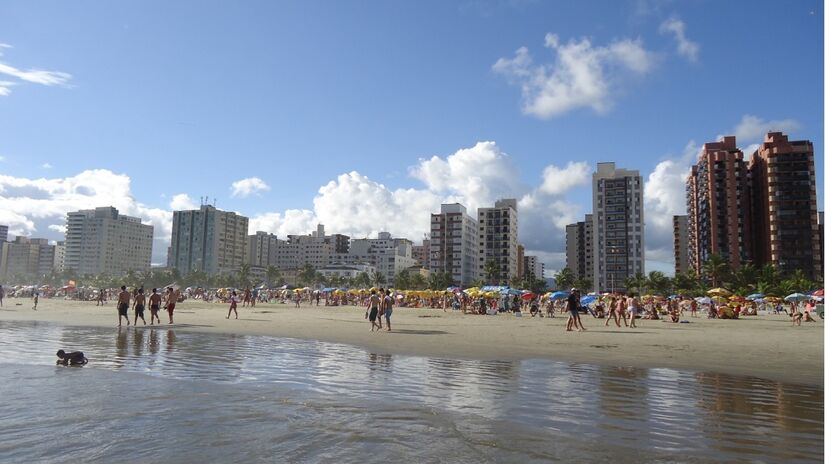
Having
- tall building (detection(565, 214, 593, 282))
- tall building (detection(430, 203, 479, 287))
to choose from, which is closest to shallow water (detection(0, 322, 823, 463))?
tall building (detection(430, 203, 479, 287))

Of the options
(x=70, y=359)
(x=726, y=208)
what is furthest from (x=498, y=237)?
(x=70, y=359)

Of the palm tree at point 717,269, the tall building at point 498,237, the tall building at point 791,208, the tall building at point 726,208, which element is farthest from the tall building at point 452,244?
the tall building at point 791,208

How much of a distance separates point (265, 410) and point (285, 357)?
19.5 feet

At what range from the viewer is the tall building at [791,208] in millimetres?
110812

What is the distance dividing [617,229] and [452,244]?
4783cm

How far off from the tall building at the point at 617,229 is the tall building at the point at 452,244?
126 ft

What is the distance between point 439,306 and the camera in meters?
62.5

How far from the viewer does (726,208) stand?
4894 inches

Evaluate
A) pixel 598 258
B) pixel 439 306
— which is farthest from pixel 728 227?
pixel 439 306

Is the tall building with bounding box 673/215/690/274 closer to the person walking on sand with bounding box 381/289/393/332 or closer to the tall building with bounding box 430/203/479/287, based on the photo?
the tall building with bounding box 430/203/479/287

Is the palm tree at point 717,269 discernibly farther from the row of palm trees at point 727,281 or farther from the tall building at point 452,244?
the tall building at point 452,244

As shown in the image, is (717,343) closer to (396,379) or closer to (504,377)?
(504,377)

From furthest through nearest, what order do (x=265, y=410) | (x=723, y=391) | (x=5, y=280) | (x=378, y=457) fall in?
(x=5, y=280)
(x=723, y=391)
(x=265, y=410)
(x=378, y=457)

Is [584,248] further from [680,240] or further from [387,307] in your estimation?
[387,307]
